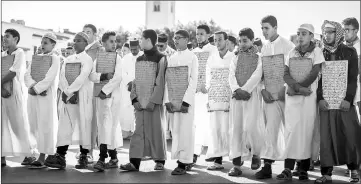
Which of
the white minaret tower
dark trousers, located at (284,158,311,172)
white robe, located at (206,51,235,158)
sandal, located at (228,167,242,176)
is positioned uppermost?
the white minaret tower

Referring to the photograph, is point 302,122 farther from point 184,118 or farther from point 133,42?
point 133,42

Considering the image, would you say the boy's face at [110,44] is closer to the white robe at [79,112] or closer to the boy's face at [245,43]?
the white robe at [79,112]

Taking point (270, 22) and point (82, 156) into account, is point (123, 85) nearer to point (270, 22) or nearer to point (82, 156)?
point (82, 156)

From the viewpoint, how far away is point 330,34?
7020 millimetres

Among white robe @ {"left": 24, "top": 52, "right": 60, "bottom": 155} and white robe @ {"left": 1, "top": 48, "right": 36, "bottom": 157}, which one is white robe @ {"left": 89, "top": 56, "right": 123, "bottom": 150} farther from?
white robe @ {"left": 1, "top": 48, "right": 36, "bottom": 157}

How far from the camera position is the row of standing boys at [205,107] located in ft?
23.0

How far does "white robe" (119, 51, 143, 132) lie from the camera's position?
11531 mm

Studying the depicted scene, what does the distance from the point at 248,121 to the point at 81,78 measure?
2.77m

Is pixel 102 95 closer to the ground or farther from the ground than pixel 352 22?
closer to the ground

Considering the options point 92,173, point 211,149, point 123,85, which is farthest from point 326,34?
point 123,85

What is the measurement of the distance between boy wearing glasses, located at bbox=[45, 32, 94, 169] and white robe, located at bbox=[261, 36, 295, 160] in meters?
2.88

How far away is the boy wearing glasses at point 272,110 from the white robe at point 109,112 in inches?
95.6

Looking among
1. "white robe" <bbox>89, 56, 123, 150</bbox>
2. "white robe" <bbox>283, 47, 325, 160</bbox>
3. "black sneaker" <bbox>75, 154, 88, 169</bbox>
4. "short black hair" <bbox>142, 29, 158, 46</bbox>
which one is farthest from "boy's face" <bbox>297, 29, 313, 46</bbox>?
"black sneaker" <bbox>75, 154, 88, 169</bbox>

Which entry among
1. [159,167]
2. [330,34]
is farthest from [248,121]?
[330,34]
